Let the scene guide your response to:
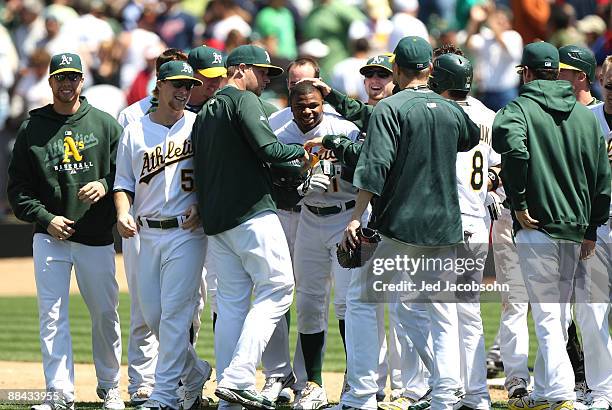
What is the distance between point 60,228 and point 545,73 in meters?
3.35

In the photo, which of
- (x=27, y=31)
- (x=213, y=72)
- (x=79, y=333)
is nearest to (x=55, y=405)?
(x=213, y=72)

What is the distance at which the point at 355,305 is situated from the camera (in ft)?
25.7

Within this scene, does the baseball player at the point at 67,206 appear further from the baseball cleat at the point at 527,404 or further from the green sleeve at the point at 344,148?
the baseball cleat at the point at 527,404

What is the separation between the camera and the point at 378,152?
743cm

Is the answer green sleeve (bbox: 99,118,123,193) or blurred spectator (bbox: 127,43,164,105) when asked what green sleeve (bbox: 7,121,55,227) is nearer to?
green sleeve (bbox: 99,118,123,193)

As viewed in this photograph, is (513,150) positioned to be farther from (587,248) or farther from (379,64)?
(379,64)

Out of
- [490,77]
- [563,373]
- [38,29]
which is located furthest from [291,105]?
[38,29]

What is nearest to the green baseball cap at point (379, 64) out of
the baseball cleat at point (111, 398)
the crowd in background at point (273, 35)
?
the baseball cleat at point (111, 398)

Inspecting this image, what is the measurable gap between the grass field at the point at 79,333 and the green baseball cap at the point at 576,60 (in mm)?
3278

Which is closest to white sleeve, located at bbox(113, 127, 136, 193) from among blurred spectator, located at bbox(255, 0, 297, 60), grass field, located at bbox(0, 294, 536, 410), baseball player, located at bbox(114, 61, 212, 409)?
baseball player, located at bbox(114, 61, 212, 409)

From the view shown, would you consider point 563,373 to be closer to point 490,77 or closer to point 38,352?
point 38,352

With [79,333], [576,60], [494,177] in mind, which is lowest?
[79,333]

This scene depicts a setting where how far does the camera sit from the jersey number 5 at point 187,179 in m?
8.20

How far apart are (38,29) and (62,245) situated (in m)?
13.0
